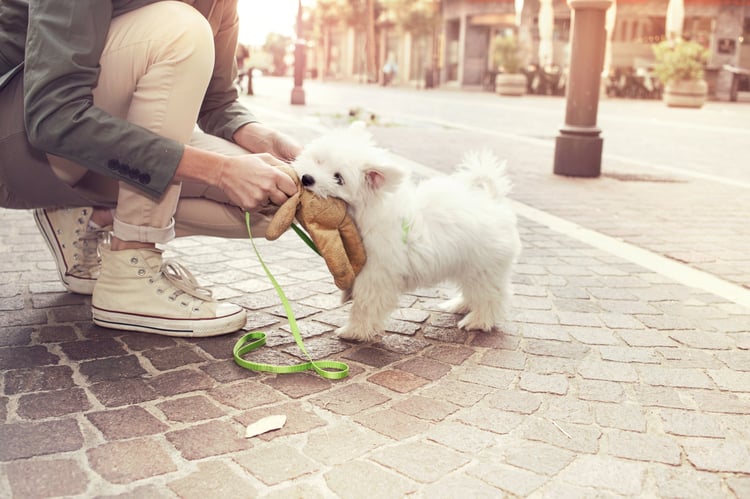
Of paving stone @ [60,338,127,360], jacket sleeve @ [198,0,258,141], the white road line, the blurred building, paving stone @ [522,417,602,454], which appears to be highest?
the blurred building

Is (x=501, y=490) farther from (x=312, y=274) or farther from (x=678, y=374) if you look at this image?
(x=312, y=274)

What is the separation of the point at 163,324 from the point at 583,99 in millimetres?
5767

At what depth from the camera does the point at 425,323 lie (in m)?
2.95

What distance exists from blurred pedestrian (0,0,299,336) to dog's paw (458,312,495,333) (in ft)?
2.99

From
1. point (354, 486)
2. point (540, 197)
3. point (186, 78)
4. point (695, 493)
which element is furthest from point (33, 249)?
point (540, 197)

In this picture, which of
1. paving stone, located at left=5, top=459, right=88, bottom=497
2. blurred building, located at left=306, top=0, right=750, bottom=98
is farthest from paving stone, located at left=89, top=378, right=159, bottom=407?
blurred building, located at left=306, top=0, right=750, bottom=98

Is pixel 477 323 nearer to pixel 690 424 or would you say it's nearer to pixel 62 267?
pixel 690 424

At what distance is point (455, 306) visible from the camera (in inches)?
121

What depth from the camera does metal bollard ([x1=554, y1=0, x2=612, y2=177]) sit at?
7062mm

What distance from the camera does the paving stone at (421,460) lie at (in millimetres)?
1761

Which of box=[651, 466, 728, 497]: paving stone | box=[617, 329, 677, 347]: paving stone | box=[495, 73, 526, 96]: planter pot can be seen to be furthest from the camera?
box=[495, 73, 526, 96]: planter pot

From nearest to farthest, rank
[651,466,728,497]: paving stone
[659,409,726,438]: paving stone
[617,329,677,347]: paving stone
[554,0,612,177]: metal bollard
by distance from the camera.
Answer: [651,466,728,497]: paving stone → [659,409,726,438]: paving stone → [617,329,677,347]: paving stone → [554,0,612,177]: metal bollard

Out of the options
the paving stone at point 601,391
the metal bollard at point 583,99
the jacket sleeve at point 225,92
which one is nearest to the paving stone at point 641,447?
the paving stone at point 601,391

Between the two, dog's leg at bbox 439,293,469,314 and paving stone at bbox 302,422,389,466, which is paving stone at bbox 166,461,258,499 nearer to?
paving stone at bbox 302,422,389,466
